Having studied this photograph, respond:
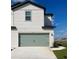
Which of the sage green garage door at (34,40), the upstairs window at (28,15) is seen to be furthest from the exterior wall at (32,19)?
the sage green garage door at (34,40)

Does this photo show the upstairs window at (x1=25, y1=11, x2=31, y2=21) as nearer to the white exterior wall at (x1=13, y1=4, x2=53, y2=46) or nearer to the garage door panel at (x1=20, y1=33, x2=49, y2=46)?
the white exterior wall at (x1=13, y1=4, x2=53, y2=46)

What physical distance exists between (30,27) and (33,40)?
904 millimetres

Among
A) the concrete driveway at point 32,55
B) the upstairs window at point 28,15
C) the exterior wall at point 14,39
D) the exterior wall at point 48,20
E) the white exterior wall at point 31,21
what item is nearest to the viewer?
the concrete driveway at point 32,55

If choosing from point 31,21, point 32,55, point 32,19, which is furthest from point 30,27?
point 32,55

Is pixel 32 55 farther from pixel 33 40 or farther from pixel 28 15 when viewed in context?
pixel 28 15

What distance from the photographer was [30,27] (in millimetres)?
13156

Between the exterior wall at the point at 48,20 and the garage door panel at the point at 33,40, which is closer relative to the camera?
the garage door panel at the point at 33,40

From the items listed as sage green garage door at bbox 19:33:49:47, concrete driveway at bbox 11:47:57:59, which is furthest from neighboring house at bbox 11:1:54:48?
concrete driveway at bbox 11:47:57:59

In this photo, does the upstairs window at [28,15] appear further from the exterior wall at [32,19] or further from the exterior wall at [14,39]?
the exterior wall at [14,39]

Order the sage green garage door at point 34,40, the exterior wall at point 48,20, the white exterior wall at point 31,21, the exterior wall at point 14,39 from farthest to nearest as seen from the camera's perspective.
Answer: the exterior wall at point 48,20, the white exterior wall at point 31,21, the sage green garage door at point 34,40, the exterior wall at point 14,39

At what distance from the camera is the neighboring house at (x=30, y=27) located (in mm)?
12984

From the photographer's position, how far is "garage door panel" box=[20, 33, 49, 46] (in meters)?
12.9
